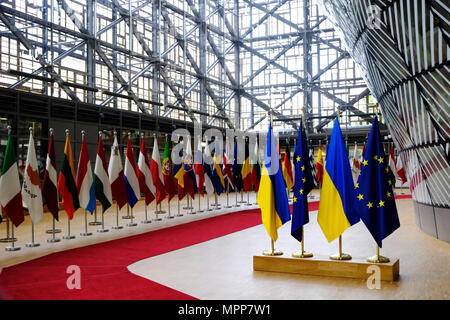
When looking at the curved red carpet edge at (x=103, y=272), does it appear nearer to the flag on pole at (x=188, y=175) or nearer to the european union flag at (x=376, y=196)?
the flag on pole at (x=188, y=175)

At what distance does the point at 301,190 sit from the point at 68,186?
6171mm

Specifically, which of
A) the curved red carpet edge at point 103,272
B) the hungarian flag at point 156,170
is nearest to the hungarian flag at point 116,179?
the curved red carpet edge at point 103,272

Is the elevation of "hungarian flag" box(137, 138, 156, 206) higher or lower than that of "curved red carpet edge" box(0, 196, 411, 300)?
higher

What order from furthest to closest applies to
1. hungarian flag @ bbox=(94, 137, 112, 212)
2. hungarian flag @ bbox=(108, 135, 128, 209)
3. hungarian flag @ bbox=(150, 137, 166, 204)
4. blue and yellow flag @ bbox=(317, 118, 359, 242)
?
hungarian flag @ bbox=(150, 137, 166, 204) < hungarian flag @ bbox=(108, 135, 128, 209) < hungarian flag @ bbox=(94, 137, 112, 212) < blue and yellow flag @ bbox=(317, 118, 359, 242)

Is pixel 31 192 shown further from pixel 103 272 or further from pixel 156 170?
pixel 156 170

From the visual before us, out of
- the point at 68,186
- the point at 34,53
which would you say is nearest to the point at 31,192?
the point at 68,186

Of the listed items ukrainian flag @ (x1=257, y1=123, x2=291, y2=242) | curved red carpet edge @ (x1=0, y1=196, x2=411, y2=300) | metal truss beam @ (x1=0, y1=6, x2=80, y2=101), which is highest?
metal truss beam @ (x1=0, y1=6, x2=80, y2=101)

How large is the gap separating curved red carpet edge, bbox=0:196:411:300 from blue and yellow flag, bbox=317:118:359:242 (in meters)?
2.59

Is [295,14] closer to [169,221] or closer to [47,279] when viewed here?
[169,221]

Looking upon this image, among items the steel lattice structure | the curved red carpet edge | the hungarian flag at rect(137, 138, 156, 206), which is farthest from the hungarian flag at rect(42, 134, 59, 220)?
the steel lattice structure

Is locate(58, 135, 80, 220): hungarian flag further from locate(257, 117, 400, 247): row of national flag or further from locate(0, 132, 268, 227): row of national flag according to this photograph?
locate(257, 117, 400, 247): row of national flag

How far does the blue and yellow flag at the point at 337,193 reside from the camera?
22.9ft

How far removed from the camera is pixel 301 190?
24.1 feet

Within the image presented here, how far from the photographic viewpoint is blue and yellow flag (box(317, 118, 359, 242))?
6.98 metres
